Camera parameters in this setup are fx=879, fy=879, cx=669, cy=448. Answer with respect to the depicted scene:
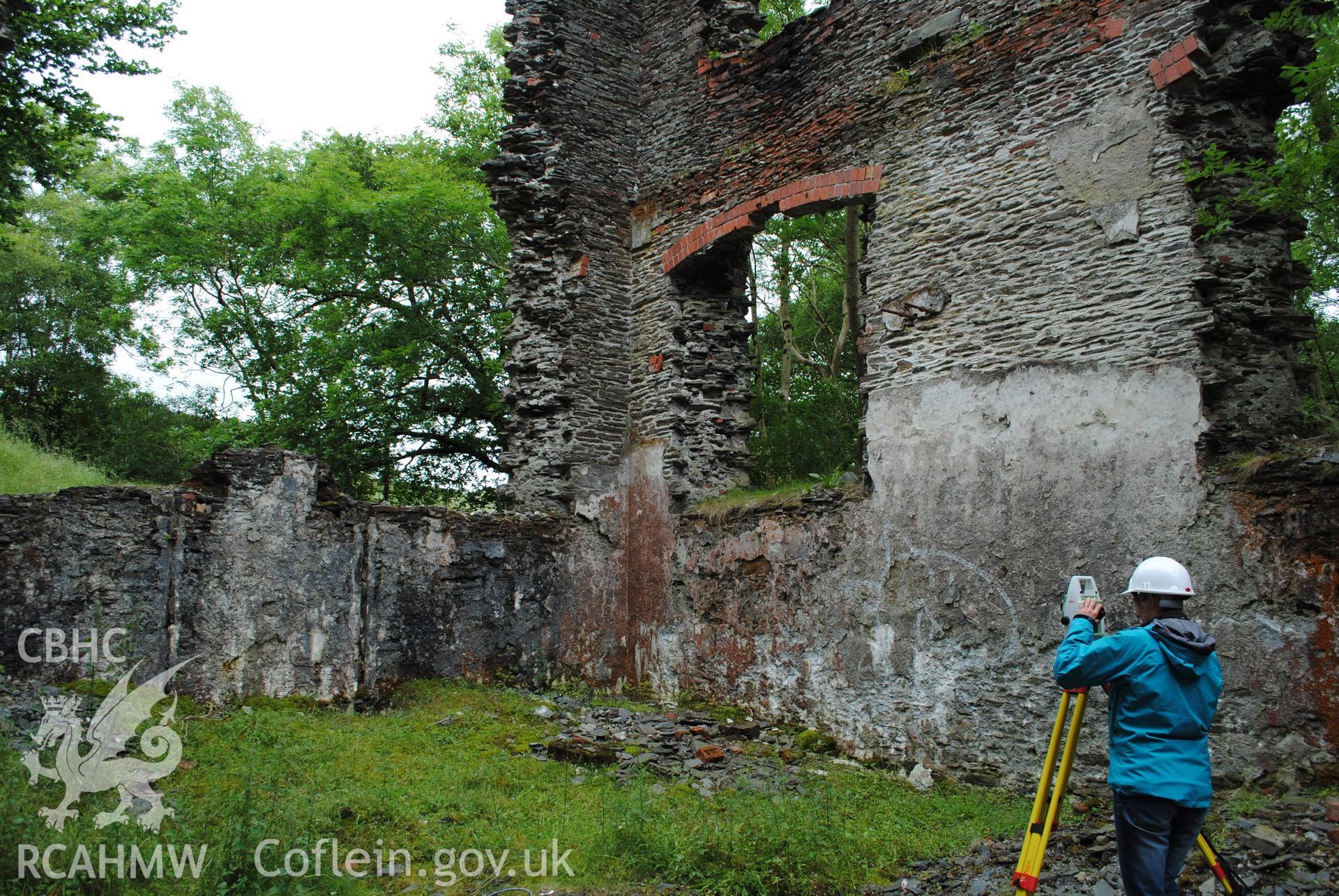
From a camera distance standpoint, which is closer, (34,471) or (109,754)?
(109,754)

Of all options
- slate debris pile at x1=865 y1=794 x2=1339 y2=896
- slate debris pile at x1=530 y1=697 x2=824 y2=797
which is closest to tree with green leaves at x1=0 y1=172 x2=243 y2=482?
slate debris pile at x1=530 y1=697 x2=824 y2=797

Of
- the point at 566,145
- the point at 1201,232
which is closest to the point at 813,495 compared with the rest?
the point at 1201,232

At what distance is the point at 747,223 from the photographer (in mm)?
7961

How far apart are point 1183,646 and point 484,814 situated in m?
3.36

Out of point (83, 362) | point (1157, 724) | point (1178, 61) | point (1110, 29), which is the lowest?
point (1157, 724)

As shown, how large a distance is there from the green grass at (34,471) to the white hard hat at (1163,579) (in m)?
10.5

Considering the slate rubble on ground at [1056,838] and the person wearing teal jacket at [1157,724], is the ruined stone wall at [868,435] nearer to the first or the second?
the slate rubble on ground at [1056,838]

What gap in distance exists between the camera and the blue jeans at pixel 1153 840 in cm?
299

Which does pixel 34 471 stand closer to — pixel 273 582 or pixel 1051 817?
pixel 273 582

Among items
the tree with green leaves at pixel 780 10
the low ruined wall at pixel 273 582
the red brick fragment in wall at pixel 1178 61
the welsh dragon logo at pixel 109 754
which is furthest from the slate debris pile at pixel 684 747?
the tree with green leaves at pixel 780 10

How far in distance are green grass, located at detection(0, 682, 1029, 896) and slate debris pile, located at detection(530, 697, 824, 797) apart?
192 millimetres

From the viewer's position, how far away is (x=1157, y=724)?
3053mm

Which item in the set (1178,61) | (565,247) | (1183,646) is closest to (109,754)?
(1183,646)

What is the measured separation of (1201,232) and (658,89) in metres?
5.97
